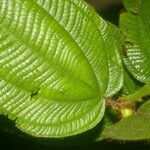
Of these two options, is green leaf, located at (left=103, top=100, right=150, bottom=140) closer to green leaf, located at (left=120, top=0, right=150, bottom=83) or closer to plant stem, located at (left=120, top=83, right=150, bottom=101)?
plant stem, located at (left=120, top=83, right=150, bottom=101)

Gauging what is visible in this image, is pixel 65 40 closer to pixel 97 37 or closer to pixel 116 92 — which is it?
pixel 97 37

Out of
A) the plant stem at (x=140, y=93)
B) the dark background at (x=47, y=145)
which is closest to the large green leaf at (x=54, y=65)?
the plant stem at (x=140, y=93)


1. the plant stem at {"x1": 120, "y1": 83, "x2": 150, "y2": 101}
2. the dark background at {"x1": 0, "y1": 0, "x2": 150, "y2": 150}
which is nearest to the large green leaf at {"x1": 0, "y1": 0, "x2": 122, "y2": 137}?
the plant stem at {"x1": 120, "y1": 83, "x2": 150, "y2": 101}

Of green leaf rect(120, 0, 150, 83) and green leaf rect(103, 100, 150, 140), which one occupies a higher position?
green leaf rect(103, 100, 150, 140)

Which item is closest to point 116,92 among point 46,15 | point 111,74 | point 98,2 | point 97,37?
point 111,74

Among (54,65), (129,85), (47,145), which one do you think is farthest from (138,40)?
(47,145)

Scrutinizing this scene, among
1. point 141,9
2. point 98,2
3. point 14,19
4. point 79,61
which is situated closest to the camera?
point 14,19
